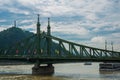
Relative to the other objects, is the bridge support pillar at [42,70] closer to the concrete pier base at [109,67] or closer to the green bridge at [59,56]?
the green bridge at [59,56]

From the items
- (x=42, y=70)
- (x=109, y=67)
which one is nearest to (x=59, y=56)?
(x=42, y=70)

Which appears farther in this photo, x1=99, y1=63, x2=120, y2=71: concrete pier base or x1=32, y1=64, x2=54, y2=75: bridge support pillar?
x1=99, y1=63, x2=120, y2=71: concrete pier base

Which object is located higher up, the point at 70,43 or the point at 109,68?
the point at 70,43

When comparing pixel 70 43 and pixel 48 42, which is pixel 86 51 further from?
pixel 48 42

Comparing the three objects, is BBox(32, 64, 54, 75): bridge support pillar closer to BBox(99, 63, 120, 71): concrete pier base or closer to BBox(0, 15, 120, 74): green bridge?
BBox(0, 15, 120, 74): green bridge

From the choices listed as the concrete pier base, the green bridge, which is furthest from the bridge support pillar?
the concrete pier base

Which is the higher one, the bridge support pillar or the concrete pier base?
the bridge support pillar

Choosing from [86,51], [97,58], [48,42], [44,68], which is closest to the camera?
[97,58]

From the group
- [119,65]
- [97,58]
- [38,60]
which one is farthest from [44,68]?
[119,65]

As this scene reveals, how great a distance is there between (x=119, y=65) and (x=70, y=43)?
129 ft

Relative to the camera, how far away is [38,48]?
130000 millimetres

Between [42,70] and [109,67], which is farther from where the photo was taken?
[109,67]

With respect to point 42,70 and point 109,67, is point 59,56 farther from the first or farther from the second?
point 109,67

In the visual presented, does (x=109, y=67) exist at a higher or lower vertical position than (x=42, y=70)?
lower
